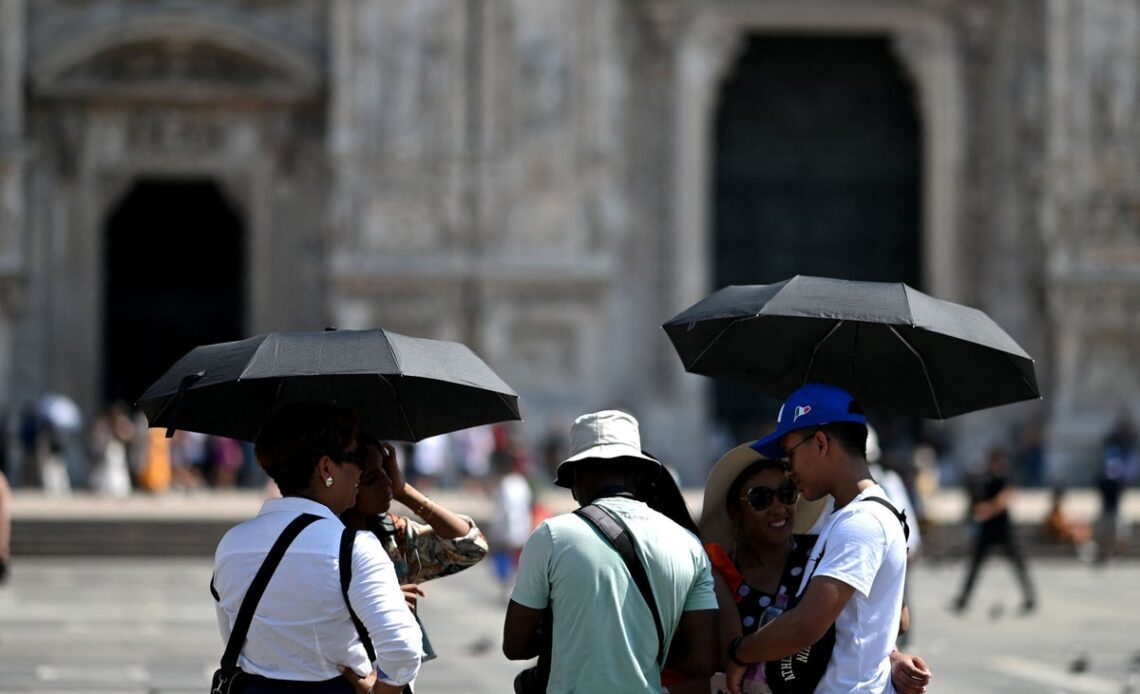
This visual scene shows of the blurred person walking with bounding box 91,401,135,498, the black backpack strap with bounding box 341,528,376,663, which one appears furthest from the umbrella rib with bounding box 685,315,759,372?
the blurred person walking with bounding box 91,401,135,498

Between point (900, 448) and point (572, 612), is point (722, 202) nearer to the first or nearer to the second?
point (900, 448)

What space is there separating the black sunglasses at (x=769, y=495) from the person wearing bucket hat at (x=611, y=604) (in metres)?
0.37

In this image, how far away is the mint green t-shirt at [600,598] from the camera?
5.54m

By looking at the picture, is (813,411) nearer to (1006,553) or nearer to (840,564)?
(840,564)

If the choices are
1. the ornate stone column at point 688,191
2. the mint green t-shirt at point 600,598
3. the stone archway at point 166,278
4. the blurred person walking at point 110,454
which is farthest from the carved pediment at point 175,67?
→ the mint green t-shirt at point 600,598

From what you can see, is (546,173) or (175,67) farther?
(175,67)

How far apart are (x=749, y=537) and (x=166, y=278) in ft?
86.3

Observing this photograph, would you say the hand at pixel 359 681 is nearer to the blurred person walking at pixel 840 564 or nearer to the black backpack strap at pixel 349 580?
the black backpack strap at pixel 349 580

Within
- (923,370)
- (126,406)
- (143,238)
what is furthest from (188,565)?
(923,370)

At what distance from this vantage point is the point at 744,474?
6.05 meters

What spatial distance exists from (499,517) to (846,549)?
1287 centimetres

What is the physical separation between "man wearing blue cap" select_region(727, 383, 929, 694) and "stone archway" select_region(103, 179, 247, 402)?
2411 centimetres

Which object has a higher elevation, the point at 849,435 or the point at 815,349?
the point at 815,349

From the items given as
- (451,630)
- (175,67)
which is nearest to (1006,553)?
(451,630)
